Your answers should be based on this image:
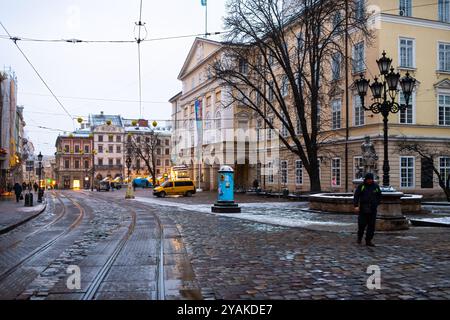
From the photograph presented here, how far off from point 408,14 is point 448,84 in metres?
6.58

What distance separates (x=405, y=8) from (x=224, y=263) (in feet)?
111

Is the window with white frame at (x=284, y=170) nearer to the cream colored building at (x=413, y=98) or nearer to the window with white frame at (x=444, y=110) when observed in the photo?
the cream colored building at (x=413, y=98)

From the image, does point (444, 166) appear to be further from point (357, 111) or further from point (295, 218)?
point (295, 218)

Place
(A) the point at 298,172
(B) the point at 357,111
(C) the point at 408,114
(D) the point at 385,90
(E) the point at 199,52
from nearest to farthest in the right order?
(D) the point at 385,90
(C) the point at 408,114
(B) the point at 357,111
(A) the point at 298,172
(E) the point at 199,52

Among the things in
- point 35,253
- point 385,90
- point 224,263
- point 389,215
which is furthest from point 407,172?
point 35,253

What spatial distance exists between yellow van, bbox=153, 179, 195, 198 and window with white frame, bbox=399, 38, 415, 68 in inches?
931

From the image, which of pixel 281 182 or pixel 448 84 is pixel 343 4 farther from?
pixel 281 182

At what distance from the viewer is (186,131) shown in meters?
76.9

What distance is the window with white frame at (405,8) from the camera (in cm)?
3622

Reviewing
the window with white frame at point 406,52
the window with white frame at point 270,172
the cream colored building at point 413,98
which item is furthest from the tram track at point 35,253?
the window with white frame at point 270,172

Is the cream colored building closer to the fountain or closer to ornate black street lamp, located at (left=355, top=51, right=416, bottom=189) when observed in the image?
the fountain

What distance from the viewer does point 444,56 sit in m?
37.5

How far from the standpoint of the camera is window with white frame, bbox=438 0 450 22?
124 ft

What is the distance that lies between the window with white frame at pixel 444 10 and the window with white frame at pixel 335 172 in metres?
14.5
